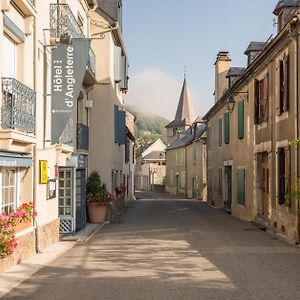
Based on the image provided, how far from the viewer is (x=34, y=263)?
11.0 m

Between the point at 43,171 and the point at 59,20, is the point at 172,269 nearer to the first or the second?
the point at 43,171

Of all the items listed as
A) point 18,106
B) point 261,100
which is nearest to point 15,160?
point 18,106

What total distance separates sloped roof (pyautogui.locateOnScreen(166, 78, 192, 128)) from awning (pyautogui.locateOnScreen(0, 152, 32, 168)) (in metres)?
69.5

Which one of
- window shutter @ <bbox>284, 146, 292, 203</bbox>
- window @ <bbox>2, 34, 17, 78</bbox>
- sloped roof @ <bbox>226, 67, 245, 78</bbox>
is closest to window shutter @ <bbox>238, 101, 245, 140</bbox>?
sloped roof @ <bbox>226, 67, 245, 78</bbox>

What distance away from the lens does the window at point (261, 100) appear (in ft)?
60.4

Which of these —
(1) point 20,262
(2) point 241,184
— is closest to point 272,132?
(2) point 241,184

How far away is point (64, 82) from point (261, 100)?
27.0 feet

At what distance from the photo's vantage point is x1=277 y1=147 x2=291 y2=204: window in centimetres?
1530

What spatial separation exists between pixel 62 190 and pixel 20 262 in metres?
5.76

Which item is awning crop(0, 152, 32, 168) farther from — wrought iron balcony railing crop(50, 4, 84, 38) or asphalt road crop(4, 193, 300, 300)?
wrought iron balcony railing crop(50, 4, 84, 38)

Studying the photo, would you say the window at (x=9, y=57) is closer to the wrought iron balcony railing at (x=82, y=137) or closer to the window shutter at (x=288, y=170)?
the wrought iron balcony railing at (x=82, y=137)

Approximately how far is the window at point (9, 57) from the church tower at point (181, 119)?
69.0 meters

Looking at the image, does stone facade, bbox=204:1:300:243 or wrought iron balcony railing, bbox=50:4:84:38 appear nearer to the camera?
wrought iron balcony railing, bbox=50:4:84:38

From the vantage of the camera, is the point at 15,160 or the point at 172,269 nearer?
the point at 172,269
